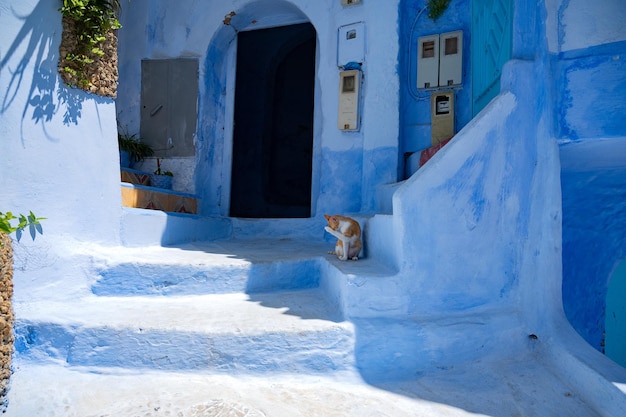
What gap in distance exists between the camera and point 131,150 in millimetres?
5852

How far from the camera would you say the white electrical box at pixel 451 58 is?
496 cm

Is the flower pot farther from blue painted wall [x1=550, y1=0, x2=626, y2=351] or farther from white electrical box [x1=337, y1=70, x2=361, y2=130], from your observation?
blue painted wall [x1=550, y1=0, x2=626, y2=351]

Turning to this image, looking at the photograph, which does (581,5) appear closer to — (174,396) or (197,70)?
(174,396)

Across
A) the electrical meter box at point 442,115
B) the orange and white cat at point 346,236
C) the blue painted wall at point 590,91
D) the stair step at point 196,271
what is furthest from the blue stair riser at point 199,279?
the electrical meter box at point 442,115

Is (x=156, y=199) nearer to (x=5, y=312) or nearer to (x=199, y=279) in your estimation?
(x=199, y=279)

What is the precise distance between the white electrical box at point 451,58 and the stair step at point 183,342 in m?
3.82

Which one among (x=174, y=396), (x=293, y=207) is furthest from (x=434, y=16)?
(x=174, y=396)

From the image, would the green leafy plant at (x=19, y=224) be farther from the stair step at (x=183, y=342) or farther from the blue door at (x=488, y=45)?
the blue door at (x=488, y=45)

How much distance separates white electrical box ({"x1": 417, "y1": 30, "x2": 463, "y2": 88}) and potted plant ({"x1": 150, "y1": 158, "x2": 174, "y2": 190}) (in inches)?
149

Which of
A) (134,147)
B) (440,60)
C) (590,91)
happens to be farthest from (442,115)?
(134,147)

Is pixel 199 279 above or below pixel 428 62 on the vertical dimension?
below

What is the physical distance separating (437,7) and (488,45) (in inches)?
66.6

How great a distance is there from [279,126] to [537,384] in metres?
7.44

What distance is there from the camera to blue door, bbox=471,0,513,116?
127 inches
